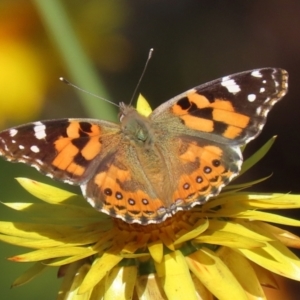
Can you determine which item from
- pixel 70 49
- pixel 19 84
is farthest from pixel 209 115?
pixel 19 84

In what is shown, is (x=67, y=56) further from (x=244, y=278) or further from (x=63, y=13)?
(x=244, y=278)

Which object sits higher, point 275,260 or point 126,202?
point 126,202

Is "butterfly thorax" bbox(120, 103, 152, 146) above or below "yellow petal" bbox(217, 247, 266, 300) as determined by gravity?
above

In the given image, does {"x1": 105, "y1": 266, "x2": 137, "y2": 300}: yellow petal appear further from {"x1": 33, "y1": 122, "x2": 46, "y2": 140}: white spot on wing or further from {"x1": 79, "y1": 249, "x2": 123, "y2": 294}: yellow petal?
{"x1": 33, "y1": 122, "x2": 46, "y2": 140}: white spot on wing

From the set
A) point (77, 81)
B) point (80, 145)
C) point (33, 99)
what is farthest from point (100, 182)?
point (33, 99)

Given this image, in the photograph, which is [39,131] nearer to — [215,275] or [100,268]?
[100,268]

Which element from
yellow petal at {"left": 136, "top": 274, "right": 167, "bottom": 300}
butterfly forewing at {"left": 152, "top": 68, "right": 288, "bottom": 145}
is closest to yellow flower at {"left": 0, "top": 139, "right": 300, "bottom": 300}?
yellow petal at {"left": 136, "top": 274, "right": 167, "bottom": 300}

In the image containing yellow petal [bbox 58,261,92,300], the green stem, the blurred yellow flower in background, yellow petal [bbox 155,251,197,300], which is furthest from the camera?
the blurred yellow flower in background

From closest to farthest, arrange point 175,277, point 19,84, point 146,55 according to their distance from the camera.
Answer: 1. point 175,277
2. point 19,84
3. point 146,55
